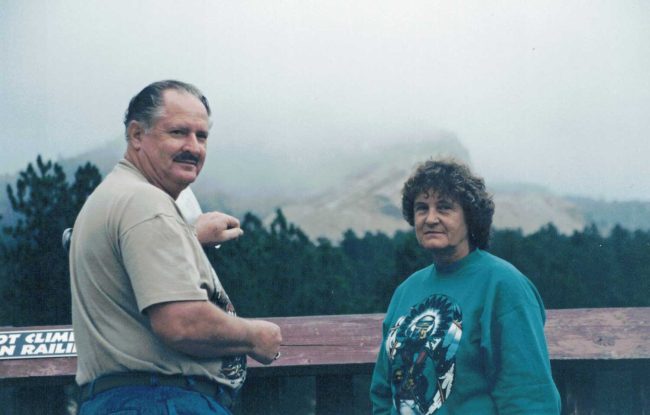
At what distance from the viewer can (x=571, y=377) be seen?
2816 mm

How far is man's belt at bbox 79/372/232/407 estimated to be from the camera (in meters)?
1.55

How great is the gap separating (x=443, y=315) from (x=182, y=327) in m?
0.74

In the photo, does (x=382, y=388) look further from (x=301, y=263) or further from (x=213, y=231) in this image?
(x=301, y=263)

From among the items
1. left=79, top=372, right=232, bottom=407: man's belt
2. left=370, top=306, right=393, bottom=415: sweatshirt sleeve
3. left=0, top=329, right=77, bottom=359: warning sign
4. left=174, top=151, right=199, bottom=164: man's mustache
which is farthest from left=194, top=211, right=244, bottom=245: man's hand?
left=0, top=329, right=77, bottom=359: warning sign

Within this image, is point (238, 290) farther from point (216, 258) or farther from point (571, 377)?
point (571, 377)

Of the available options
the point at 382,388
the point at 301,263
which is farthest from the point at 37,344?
the point at 382,388

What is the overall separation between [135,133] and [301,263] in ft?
5.05

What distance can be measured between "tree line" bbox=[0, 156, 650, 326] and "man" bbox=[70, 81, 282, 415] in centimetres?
140

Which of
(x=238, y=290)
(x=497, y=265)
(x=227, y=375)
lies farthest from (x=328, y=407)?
(x=227, y=375)

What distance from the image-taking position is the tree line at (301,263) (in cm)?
307

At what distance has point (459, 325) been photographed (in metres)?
1.97

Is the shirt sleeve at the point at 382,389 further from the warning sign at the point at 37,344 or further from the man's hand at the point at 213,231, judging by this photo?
the warning sign at the point at 37,344

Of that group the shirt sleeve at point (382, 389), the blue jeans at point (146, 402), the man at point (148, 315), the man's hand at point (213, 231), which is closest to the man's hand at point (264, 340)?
the man at point (148, 315)

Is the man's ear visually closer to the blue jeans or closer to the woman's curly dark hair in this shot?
the blue jeans
